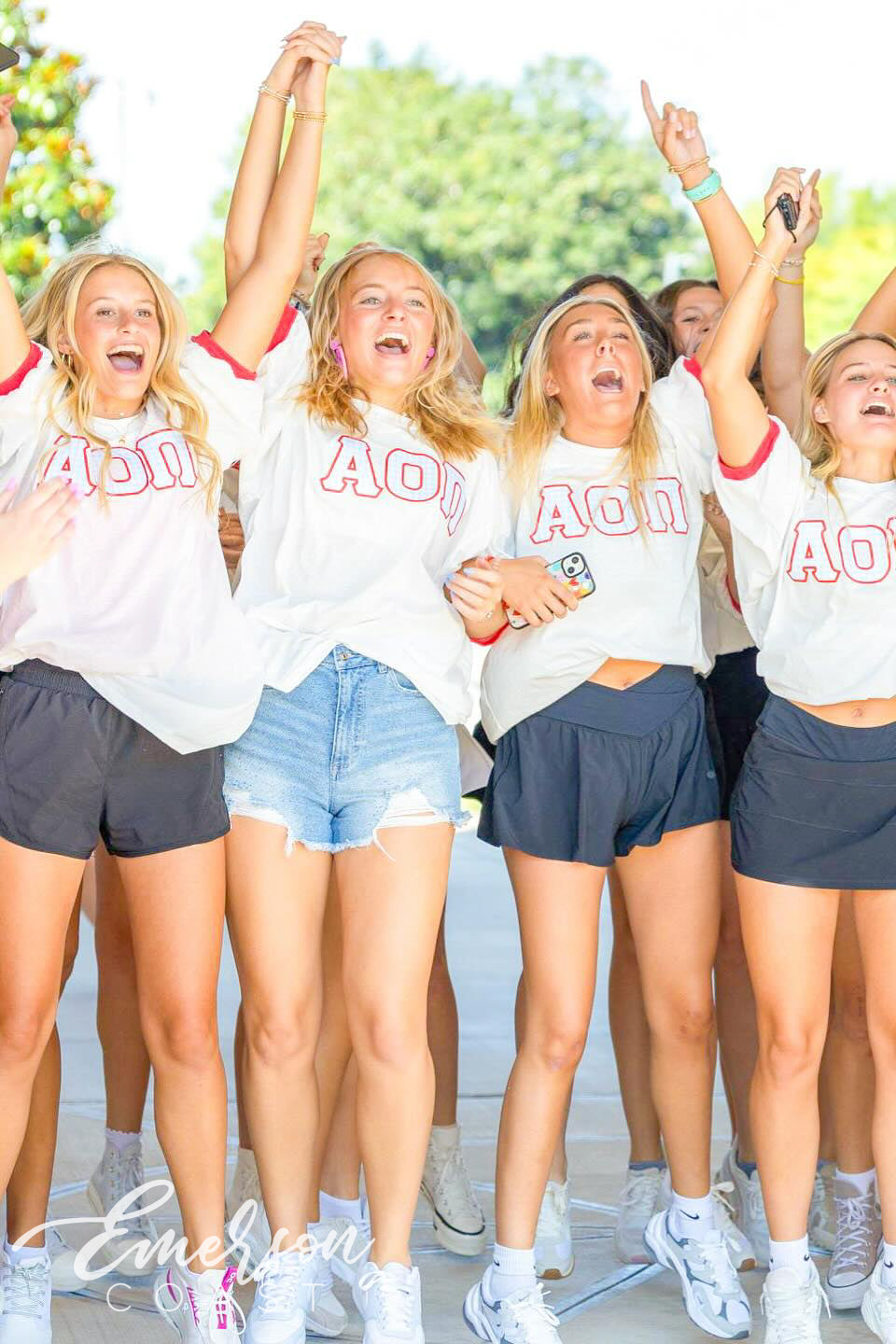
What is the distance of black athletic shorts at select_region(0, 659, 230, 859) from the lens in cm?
290

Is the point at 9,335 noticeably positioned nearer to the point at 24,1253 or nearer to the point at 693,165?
the point at 693,165

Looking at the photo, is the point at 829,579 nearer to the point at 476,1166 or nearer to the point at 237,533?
the point at 237,533

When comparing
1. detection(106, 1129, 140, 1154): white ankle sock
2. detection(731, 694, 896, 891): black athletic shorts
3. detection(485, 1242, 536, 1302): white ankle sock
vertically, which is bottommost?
detection(485, 1242, 536, 1302): white ankle sock

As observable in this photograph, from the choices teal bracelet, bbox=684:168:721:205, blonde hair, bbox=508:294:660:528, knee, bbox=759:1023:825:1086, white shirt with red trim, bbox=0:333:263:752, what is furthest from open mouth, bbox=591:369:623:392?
knee, bbox=759:1023:825:1086

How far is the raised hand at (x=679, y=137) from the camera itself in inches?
142

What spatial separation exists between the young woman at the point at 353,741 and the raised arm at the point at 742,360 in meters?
0.54

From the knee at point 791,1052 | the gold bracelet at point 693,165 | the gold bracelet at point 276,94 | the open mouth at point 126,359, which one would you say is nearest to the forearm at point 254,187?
the gold bracelet at point 276,94

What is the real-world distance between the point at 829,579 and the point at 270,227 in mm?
1335

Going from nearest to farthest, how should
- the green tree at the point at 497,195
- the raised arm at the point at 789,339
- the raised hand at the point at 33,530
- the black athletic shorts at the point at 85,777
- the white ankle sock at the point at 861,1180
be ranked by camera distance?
1. the raised hand at the point at 33,530
2. the black athletic shorts at the point at 85,777
3. the white ankle sock at the point at 861,1180
4. the raised arm at the point at 789,339
5. the green tree at the point at 497,195

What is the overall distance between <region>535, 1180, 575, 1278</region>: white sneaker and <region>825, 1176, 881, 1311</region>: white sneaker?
1.88 ft

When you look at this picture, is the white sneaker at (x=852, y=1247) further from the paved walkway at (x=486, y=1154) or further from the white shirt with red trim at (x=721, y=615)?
the white shirt with red trim at (x=721, y=615)

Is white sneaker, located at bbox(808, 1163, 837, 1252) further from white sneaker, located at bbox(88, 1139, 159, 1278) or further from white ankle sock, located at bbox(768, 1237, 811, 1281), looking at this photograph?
white sneaker, located at bbox(88, 1139, 159, 1278)

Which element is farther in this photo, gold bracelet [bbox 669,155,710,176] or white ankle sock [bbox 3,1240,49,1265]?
gold bracelet [bbox 669,155,710,176]

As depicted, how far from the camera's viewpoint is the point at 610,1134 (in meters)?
4.73
